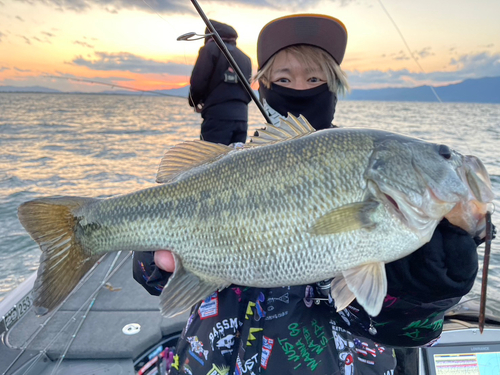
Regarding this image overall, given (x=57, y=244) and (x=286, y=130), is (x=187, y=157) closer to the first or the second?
(x=286, y=130)

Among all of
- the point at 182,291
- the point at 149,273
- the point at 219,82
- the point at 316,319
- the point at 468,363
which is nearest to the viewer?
the point at 182,291

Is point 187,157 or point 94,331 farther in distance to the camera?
point 94,331

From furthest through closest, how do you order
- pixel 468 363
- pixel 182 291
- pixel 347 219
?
pixel 468 363, pixel 182 291, pixel 347 219

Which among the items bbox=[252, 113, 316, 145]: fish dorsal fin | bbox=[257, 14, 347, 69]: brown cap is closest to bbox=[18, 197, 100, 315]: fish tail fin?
bbox=[252, 113, 316, 145]: fish dorsal fin

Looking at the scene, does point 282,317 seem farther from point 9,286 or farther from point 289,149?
point 9,286

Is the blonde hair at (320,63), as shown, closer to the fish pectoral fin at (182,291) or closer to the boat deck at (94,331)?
the fish pectoral fin at (182,291)

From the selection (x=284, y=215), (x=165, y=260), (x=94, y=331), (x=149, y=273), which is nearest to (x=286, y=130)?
(x=284, y=215)

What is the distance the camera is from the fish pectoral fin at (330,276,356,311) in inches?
59.5

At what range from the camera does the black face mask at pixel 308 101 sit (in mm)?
2363

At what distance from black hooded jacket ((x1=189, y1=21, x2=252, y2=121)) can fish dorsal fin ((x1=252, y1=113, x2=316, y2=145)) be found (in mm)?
3545

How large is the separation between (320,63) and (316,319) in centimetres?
155

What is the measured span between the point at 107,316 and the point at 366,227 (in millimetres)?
2836

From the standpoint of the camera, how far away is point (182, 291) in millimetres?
1687

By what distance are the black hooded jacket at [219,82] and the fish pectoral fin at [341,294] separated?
13.3 ft
